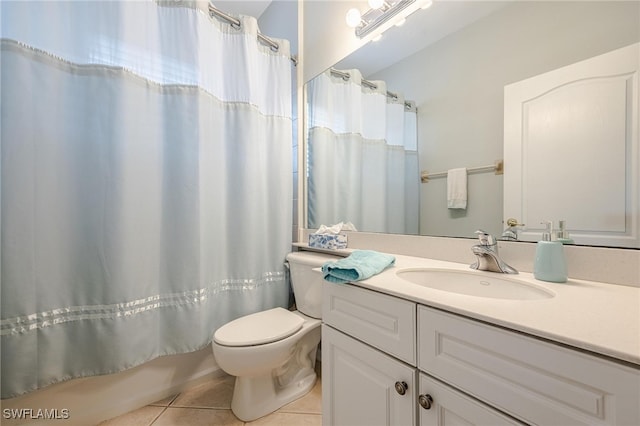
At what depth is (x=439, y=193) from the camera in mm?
1185

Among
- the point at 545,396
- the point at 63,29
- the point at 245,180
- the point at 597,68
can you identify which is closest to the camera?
the point at 545,396

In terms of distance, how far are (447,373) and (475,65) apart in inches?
44.0

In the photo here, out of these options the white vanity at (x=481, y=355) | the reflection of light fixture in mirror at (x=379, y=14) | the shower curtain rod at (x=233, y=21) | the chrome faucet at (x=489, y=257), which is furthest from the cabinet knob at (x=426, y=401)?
the shower curtain rod at (x=233, y=21)

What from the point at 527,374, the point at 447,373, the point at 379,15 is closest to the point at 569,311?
the point at 527,374

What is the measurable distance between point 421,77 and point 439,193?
555mm

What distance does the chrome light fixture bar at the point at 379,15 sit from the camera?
4.17 feet

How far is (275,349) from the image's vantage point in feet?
3.82

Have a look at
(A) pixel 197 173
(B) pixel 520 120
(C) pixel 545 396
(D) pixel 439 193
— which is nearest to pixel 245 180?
(A) pixel 197 173

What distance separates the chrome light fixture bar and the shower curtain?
61 cm

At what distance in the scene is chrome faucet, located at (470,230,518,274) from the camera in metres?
0.86

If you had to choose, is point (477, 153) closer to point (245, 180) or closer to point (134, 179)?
point (245, 180)

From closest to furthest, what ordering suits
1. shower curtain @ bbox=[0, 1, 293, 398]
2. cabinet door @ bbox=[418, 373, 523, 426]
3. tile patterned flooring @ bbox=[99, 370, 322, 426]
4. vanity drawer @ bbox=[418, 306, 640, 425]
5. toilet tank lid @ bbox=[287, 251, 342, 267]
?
vanity drawer @ bbox=[418, 306, 640, 425] → cabinet door @ bbox=[418, 373, 523, 426] → shower curtain @ bbox=[0, 1, 293, 398] → tile patterned flooring @ bbox=[99, 370, 322, 426] → toilet tank lid @ bbox=[287, 251, 342, 267]

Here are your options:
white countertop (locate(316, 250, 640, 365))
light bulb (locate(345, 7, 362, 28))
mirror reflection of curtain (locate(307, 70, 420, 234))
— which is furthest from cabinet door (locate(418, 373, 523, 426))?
light bulb (locate(345, 7, 362, 28))

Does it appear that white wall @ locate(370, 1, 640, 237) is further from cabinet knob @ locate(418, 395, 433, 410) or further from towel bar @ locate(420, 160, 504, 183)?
cabinet knob @ locate(418, 395, 433, 410)
